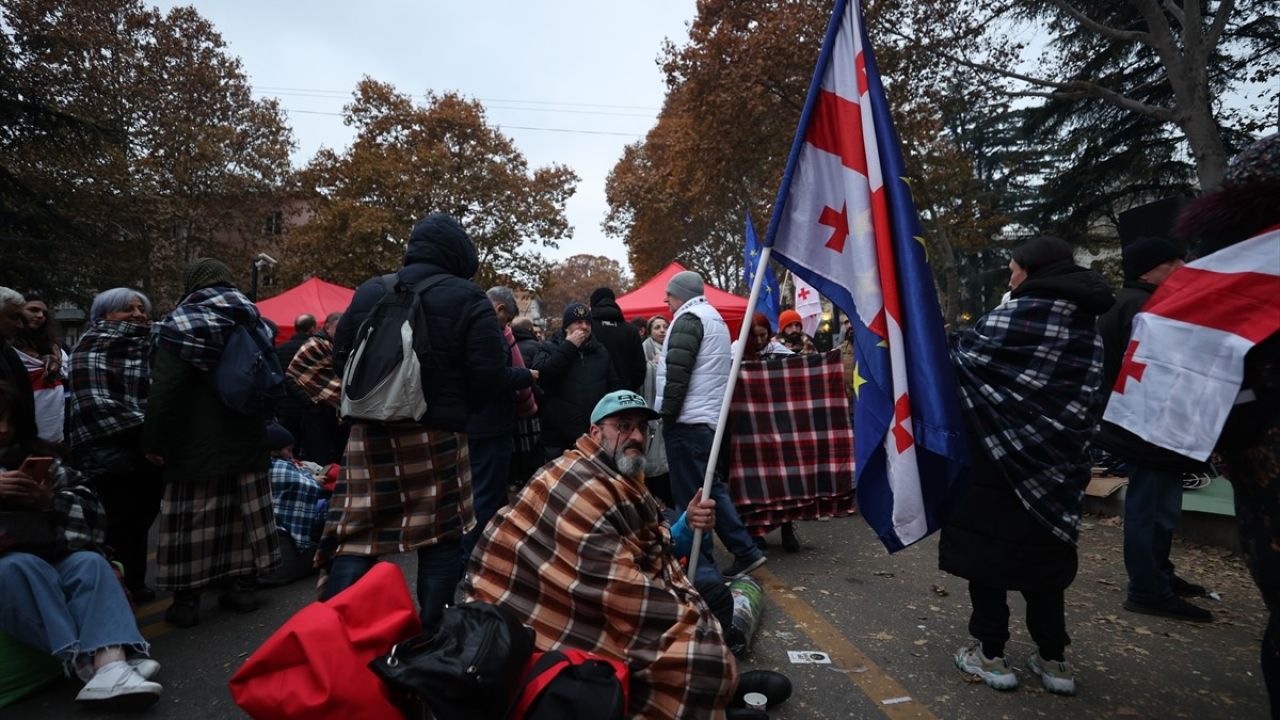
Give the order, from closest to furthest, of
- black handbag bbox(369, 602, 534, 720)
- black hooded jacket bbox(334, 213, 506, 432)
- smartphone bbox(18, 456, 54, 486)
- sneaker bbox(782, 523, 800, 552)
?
black handbag bbox(369, 602, 534, 720)
smartphone bbox(18, 456, 54, 486)
black hooded jacket bbox(334, 213, 506, 432)
sneaker bbox(782, 523, 800, 552)

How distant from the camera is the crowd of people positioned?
2260 mm

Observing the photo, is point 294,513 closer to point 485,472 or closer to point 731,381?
point 485,472

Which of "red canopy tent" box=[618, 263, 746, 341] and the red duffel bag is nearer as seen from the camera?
the red duffel bag

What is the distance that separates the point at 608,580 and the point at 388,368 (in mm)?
1423

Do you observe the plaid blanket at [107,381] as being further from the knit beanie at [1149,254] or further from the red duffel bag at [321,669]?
the knit beanie at [1149,254]

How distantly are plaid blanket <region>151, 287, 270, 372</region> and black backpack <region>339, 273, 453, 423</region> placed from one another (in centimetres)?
105

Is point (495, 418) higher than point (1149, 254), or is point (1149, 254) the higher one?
point (1149, 254)

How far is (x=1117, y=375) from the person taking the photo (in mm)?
3859

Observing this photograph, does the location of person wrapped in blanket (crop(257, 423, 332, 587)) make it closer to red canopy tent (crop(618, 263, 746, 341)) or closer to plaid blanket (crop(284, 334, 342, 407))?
plaid blanket (crop(284, 334, 342, 407))

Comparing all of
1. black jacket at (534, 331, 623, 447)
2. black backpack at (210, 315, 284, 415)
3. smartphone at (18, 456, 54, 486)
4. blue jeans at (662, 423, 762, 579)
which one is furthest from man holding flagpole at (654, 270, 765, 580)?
smartphone at (18, 456, 54, 486)

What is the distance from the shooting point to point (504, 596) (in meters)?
2.37

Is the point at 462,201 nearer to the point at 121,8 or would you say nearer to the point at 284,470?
the point at 121,8

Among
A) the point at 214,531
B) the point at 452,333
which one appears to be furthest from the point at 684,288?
the point at 214,531

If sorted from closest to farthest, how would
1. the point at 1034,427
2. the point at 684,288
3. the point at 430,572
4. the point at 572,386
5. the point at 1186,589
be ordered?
the point at 1034,427, the point at 430,572, the point at 1186,589, the point at 684,288, the point at 572,386
